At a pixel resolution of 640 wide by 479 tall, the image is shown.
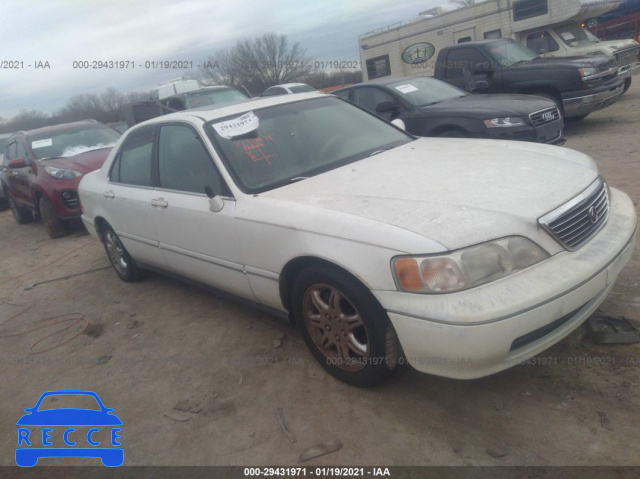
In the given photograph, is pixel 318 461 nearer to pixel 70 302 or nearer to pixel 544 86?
pixel 70 302

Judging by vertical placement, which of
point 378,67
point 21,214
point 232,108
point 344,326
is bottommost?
point 21,214

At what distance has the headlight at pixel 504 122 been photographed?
20.1ft

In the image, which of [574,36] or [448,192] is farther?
[574,36]

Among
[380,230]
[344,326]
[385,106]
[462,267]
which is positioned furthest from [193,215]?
[385,106]

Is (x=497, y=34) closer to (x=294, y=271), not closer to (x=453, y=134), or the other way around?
(x=453, y=134)

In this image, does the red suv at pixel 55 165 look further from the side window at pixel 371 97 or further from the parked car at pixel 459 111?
the parked car at pixel 459 111

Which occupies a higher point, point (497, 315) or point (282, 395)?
point (497, 315)

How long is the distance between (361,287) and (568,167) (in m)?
1.47

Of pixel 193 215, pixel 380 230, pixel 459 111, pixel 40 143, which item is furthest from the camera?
pixel 40 143

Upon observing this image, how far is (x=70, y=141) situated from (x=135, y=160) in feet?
15.5

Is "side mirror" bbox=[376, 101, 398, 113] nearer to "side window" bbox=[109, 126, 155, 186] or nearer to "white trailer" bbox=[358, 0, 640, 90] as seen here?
"side window" bbox=[109, 126, 155, 186]

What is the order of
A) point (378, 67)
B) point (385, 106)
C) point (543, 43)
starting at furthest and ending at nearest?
1. point (378, 67)
2. point (543, 43)
3. point (385, 106)

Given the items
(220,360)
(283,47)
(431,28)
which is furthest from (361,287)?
(283,47)

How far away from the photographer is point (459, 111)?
20.9ft
